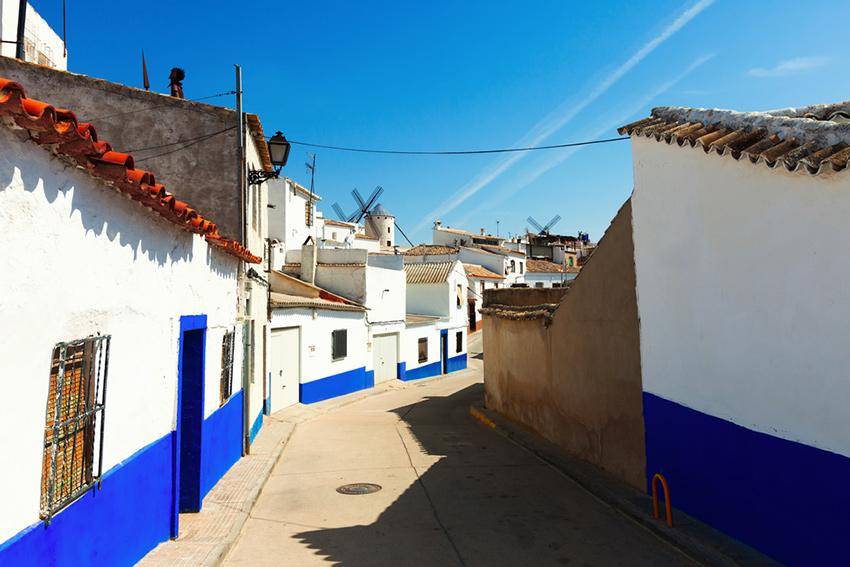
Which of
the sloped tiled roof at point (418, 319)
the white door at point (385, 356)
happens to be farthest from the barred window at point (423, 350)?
the white door at point (385, 356)

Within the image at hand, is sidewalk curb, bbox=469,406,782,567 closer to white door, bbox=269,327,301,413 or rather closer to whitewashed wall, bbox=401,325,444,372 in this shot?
white door, bbox=269,327,301,413

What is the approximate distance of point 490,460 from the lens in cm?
1145

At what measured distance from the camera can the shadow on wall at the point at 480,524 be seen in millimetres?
6586

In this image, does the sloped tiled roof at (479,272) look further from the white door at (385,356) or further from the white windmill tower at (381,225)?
the white door at (385,356)

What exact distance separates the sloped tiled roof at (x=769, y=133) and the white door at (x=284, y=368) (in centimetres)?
1145

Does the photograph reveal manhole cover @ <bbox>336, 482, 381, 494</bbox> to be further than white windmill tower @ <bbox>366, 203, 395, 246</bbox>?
No

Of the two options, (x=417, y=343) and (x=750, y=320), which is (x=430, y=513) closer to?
(x=750, y=320)

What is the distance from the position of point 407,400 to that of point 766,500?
1600 centimetres

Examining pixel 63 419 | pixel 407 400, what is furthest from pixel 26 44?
pixel 407 400

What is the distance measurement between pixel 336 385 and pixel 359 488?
1199 centimetres

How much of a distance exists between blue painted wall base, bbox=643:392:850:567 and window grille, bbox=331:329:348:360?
1417 cm

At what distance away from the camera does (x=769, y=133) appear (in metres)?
6.36

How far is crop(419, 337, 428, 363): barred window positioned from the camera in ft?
98.7

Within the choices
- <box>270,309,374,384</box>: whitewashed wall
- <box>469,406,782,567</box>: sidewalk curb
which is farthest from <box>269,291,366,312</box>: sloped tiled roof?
<box>469,406,782,567</box>: sidewalk curb
